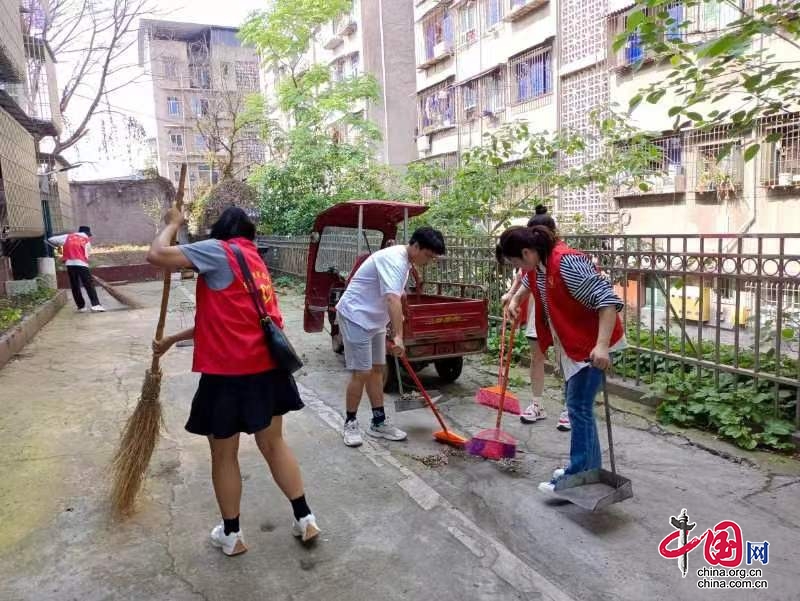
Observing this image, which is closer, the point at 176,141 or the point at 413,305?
the point at 413,305

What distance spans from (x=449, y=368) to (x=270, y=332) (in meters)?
3.79

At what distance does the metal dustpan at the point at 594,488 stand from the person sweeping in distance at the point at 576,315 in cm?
9

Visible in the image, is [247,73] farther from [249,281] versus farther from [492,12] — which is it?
[249,281]

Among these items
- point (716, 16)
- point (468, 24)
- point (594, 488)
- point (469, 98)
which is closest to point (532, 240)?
point (594, 488)

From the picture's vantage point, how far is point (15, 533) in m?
3.42

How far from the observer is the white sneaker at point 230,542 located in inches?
123

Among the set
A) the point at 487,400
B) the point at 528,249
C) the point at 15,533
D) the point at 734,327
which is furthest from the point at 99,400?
the point at 734,327

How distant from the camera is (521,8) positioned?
14977mm

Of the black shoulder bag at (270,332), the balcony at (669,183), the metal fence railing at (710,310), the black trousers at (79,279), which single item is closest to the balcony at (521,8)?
the balcony at (669,183)

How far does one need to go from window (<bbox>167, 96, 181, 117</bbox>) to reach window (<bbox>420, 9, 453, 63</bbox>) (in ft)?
74.3

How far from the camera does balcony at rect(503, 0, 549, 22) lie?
14.6 metres

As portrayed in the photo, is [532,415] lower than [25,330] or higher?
lower

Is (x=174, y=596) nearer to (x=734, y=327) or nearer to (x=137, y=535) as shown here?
(x=137, y=535)

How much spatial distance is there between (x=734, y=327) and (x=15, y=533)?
5066mm
